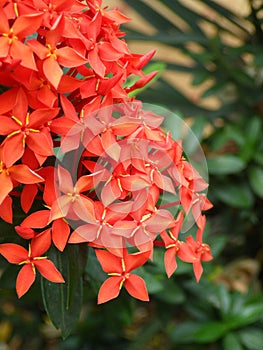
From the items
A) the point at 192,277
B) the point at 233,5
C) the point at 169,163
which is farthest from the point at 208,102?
the point at 169,163

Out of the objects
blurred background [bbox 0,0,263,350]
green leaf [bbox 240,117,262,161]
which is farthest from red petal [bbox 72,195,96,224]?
green leaf [bbox 240,117,262,161]

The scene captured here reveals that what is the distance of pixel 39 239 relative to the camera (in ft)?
1.74

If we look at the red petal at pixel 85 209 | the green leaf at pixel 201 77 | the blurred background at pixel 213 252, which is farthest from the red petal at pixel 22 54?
the green leaf at pixel 201 77

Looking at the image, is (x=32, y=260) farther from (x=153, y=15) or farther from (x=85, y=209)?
(x=153, y=15)

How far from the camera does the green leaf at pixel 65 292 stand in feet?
2.00

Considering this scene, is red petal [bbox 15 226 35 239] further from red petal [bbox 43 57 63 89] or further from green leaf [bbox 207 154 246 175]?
green leaf [bbox 207 154 246 175]

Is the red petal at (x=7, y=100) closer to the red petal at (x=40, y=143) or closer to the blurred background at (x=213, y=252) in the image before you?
the red petal at (x=40, y=143)

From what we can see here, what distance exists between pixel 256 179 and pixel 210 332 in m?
0.28

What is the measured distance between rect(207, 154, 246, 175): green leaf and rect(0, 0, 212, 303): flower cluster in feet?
1.84

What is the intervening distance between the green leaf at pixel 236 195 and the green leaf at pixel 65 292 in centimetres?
53

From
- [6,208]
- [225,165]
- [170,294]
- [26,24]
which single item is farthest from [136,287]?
[225,165]

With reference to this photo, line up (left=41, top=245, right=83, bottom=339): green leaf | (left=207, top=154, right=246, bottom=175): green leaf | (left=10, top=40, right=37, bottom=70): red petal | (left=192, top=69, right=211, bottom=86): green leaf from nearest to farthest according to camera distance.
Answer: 1. (left=10, top=40, right=37, bottom=70): red petal
2. (left=41, top=245, right=83, bottom=339): green leaf
3. (left=207, top=154, right=246, bottom=175): green leaf
4. (left=192, top=69, right=211, bottom=86): green leaf

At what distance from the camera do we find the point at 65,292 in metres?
0.62

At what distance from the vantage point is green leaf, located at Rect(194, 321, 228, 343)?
101cm
